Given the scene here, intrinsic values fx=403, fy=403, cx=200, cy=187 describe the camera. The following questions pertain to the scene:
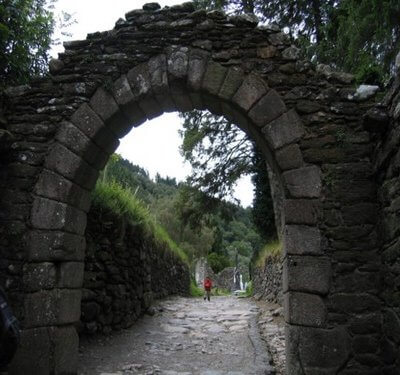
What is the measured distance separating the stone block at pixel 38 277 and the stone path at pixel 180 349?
1.54 meters

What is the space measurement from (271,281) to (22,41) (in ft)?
28.3

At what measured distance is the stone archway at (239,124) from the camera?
12.4ft

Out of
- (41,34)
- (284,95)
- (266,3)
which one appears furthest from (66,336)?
(266,3)

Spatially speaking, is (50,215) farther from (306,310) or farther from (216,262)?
(216,262)

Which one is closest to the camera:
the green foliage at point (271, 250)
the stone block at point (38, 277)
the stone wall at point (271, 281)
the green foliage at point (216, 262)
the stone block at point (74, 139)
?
the stone block at point (38, 277)

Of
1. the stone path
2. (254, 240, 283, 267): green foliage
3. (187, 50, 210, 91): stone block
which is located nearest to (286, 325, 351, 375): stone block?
the stone path

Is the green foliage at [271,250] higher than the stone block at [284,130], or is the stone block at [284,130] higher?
the stone block at [284,130]


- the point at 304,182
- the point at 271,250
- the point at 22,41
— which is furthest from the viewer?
the point at 271,250

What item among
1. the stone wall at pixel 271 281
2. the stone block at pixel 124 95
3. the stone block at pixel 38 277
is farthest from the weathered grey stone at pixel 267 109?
the stone wall at pixel 271 281

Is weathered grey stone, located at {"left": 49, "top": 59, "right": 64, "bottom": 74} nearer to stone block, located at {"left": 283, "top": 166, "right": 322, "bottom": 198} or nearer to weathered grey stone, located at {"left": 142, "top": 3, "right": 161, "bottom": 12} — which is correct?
weathered grey stone, located at {"left": 142, "top": 3, "right": 161, "bottom": 12}

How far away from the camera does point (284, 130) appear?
4188 millimetres

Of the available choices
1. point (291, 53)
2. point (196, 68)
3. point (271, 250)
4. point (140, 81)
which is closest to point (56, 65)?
point (140, 81)

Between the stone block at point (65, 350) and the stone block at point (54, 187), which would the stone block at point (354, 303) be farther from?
the stone block at point (54, 187)

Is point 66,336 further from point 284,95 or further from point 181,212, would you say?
point 181,212
